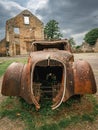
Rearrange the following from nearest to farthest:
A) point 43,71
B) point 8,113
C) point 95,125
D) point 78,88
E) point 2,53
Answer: point 95,125 < point 78,88 < point 8,113 < point 43,71 < point 2,53

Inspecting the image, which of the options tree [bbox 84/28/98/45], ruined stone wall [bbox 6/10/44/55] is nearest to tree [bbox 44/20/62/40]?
ruined stone wall [bbox 6/10/44/55]

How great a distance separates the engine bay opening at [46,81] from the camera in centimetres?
510

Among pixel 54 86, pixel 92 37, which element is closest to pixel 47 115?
pixel 54 86

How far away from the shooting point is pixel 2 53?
3441 centimetres

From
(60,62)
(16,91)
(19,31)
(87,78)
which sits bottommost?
(16,91)

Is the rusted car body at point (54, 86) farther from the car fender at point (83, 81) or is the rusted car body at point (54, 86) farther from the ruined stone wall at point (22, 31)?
the ruined stone wall at point (22, 31)

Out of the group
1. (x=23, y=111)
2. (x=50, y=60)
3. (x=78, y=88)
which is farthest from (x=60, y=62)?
(x=23, y=111)

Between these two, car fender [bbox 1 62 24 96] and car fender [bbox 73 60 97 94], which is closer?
car fender [bbox 73 60 97 94]

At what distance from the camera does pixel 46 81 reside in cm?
596

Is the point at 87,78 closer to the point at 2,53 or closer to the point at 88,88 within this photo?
the point at 88,88

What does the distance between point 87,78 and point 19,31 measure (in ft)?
108

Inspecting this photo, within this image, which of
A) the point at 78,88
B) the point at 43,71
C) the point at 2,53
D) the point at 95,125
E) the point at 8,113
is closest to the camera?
the point at 95,125

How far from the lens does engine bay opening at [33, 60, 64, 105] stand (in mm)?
5102

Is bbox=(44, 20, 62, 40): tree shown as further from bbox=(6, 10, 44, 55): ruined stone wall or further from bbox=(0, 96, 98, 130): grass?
bbox=(0, 96, 98, 130): grass
